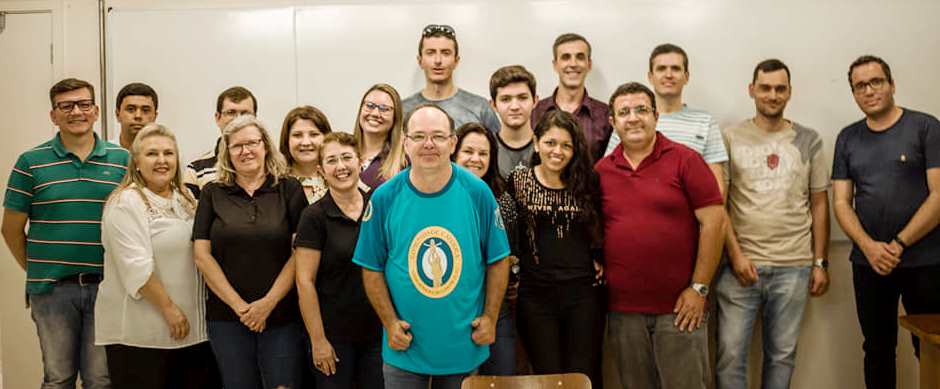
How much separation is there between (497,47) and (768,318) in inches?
78.9

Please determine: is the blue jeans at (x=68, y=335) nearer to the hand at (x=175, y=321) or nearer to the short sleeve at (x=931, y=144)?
the hand at (x=175, y=321)

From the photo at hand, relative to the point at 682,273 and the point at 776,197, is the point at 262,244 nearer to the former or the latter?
the point at 682,273

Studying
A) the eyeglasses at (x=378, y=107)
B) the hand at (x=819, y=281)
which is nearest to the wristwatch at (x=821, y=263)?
the hand at (x=819, y=281)

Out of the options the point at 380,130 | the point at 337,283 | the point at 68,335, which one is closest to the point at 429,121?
the point at 337,283

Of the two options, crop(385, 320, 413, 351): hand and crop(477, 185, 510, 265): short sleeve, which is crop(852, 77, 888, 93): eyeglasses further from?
crop(385, 320, 413, 351): hand

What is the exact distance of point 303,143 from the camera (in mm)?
3252

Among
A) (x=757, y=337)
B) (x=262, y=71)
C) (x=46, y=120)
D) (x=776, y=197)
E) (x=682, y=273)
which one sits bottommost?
(x=757, y=337)

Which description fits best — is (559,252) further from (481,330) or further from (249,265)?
(249,265)

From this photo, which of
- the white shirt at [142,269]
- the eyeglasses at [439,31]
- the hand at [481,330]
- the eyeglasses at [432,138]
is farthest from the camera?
the eyeglasses at [439,31]

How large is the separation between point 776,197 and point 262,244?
242 centimetres

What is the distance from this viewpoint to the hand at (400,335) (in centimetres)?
250

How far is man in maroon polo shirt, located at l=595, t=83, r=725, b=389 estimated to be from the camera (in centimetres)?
295

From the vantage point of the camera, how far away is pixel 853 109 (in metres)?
3.98

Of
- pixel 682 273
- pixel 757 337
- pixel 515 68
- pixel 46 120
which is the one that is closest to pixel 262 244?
pixel 515 68
